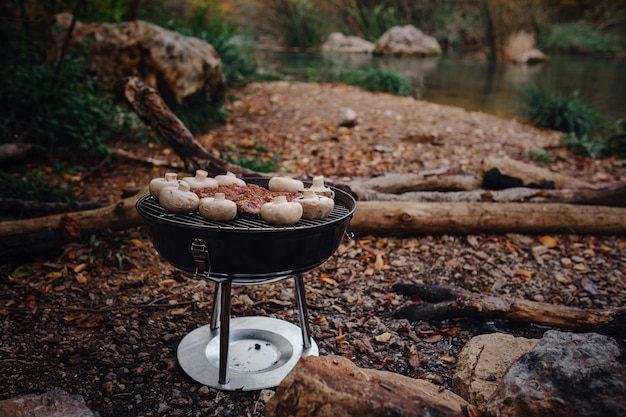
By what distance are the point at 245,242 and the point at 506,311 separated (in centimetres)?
160

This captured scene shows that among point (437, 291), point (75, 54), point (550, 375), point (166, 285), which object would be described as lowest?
→ point (166, 285)

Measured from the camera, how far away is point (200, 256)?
196cm

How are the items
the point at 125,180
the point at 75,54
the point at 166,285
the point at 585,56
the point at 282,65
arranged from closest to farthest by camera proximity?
1. the point at 166,285
2. the point at 125,180
3. the point at 75,54
4. the point at 282,65
5. the point at 585,56

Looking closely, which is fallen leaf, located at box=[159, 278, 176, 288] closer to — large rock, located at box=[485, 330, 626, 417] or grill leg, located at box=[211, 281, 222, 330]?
Result: grill leg, located at box=[211, 281, 222, 330]

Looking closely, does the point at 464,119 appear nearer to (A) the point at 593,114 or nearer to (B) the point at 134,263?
(A) the point at 593,114

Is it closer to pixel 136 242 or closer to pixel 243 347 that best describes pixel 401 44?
pixel 136 242

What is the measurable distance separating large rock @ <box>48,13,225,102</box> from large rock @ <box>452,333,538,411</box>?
4.85 m

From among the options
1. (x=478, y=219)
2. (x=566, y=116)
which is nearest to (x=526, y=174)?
(x=478, y=219)

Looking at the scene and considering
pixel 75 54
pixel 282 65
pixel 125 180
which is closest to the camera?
pixel 125 180

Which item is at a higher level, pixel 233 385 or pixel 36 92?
pixel 36 92

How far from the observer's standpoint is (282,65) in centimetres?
1269

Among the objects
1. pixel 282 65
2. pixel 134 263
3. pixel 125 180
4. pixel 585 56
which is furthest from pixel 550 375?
pixel 585 56

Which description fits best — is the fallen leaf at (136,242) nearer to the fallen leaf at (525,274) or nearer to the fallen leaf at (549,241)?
the fallen leaf at (525,274)

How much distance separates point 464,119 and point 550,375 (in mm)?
6411
